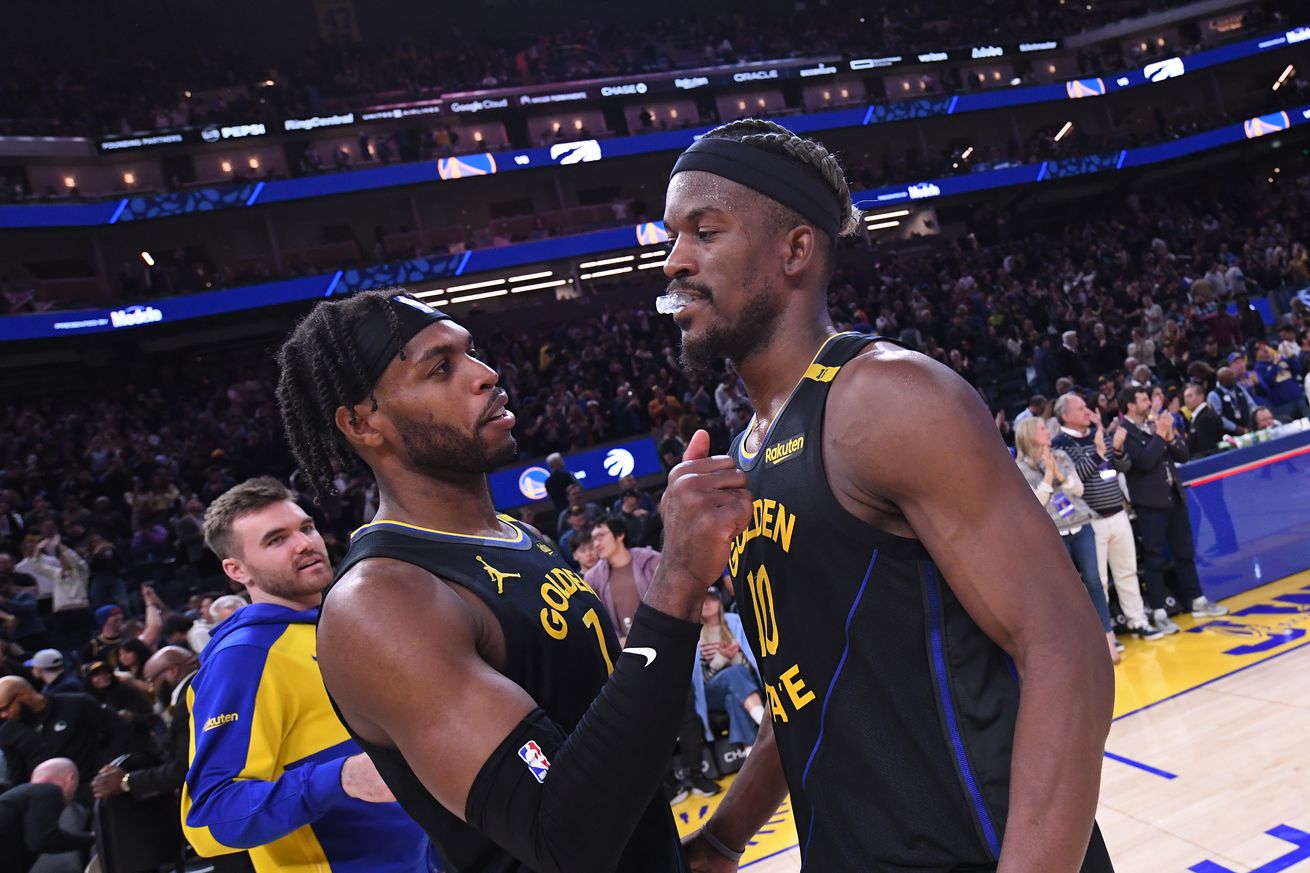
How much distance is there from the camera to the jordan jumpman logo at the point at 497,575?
176cm

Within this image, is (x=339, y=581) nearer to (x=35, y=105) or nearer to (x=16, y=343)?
(x=16, y=343)

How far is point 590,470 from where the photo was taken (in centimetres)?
1413

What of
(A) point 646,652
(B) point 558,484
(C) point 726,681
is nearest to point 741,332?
(A) point 646,652

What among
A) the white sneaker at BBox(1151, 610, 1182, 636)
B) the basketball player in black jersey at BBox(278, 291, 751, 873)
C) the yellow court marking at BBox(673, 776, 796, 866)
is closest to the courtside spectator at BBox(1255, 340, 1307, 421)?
the white sneaker at BBox(1151, 610, 1182, 636)

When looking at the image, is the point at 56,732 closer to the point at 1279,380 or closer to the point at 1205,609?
the point at 1205,609

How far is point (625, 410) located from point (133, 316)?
11905mm

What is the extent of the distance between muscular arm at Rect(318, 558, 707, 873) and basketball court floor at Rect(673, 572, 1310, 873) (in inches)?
137

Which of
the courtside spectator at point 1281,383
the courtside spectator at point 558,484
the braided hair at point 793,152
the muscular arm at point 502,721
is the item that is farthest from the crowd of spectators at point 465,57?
the muscular arm at point 502,721

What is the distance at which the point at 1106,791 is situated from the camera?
4.63 metres

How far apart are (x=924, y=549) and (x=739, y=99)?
30.3m

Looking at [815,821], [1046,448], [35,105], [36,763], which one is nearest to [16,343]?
[35,105]

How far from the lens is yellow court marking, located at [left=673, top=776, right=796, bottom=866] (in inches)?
190

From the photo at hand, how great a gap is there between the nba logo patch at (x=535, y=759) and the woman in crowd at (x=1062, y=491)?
222 inches

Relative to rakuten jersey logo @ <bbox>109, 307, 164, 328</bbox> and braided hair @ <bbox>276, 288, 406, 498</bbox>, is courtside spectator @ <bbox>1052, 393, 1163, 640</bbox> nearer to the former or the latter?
braided hair @ <bbox>276, 288, 406, 498</bbox>
